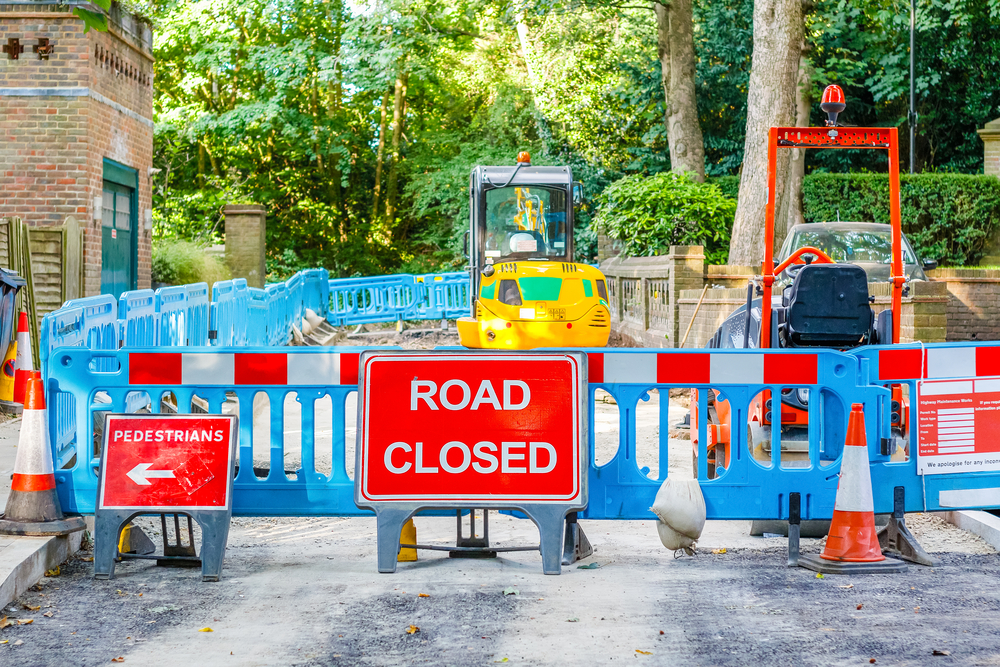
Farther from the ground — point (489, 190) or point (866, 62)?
point (866, 62)

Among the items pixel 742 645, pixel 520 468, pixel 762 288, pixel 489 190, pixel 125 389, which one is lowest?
pixel 742 645

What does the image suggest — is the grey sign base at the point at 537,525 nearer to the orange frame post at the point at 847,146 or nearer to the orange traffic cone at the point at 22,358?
the orange frame post at the point at 847,146

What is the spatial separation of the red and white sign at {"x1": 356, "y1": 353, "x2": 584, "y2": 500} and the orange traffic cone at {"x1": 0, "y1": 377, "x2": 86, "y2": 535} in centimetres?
162

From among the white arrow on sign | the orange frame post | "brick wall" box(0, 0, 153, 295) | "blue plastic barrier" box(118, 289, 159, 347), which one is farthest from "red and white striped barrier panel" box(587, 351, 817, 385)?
"brick wall" box(0, 0, 153, 295)

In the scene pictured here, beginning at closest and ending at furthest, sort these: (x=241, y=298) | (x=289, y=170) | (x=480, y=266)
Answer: (x=241, y=298) < (x=480, y=266) < (x=289, y=170)

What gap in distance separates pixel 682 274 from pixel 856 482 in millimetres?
9627

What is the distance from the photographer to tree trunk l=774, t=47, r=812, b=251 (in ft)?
57.4

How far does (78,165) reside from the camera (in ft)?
47.8

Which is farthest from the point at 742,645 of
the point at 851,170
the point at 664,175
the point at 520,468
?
the point at 851,170

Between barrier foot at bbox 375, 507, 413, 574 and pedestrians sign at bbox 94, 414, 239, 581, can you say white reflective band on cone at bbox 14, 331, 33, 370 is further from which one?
barrier foot at bbox 375, 507, 413, 574

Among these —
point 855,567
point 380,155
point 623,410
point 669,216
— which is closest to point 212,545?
point 623,410

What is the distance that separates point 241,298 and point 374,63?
16285 mm

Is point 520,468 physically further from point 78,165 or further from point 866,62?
Answer: point 866,62

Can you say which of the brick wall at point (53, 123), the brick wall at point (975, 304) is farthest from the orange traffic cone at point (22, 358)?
the brick wall at point (975, 304)
